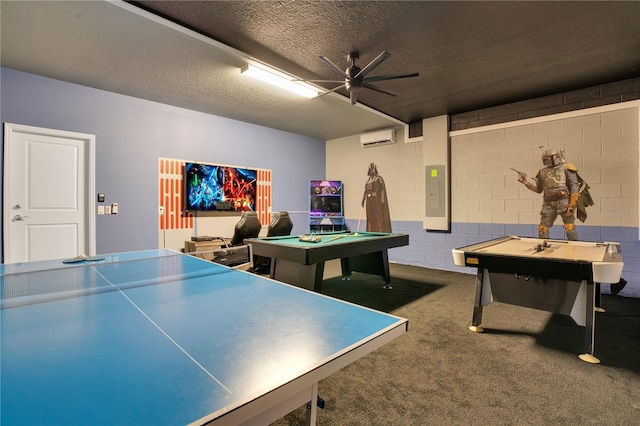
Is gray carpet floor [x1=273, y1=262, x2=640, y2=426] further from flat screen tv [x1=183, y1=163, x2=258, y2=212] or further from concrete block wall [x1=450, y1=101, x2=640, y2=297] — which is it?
flat screen tv [x1=183, y1=163, x2=258, y2=212]

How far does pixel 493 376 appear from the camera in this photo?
6.51 ft

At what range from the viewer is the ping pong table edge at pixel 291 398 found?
23.5 inches

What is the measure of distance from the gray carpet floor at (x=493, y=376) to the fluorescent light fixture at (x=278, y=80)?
9.54 feet

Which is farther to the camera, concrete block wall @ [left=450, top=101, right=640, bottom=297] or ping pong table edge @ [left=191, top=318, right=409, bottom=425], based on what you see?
concrete block wall @ [left=450, top=101, right=640, bottom=297]

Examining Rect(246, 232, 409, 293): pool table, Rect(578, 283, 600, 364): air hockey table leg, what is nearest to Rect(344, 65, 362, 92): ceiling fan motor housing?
Rect(246, 232, 409, 293): pool table

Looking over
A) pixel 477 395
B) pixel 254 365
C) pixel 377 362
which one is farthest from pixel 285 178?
pixel 254 365

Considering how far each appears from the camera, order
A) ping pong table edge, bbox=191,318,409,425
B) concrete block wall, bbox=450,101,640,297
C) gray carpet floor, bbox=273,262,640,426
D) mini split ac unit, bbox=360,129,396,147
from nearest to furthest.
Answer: ping pong table edge, bbox=191,318,409,425 < gray carpet floor, bbox=273,262,640,426 < concrete block wall, bbox=450,101,640,297 < mini split ac unit, bbox=360,129,396,147

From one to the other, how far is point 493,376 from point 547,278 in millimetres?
967

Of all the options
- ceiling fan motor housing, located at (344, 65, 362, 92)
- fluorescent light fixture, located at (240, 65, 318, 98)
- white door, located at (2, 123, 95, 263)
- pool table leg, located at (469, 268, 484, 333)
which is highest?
fluorescent light fixture, located at (240, 65, 318, 98)

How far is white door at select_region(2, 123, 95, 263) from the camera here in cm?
347

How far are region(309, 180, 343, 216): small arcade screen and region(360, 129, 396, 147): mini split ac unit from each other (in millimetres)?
1115

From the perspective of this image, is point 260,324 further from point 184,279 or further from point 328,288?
point 328,288

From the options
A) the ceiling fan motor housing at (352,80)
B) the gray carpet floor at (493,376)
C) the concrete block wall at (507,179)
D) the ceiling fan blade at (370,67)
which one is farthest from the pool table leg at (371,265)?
the ceiling fan blade at (370,67)

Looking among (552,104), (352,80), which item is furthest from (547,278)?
(552,104)
